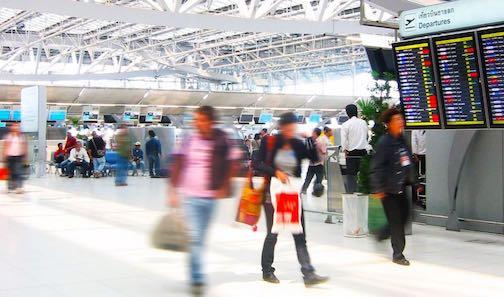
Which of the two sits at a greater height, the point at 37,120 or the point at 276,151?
the point at 37,120

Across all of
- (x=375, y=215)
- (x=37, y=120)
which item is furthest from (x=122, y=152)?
(x=375, y=215)

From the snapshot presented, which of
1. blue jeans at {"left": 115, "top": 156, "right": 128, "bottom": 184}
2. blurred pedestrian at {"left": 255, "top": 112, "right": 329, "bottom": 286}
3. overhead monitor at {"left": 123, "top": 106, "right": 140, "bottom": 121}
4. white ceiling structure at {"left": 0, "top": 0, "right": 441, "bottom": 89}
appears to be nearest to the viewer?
blurred pedestrian at {"left": 255, "top": 112, "right": 329, "bottom": 286}

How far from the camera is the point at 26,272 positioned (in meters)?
6.46

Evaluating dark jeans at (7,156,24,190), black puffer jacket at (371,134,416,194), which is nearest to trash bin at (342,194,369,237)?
black puffer jacket at (371,134,416,194)

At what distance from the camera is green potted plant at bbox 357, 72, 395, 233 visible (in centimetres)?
887

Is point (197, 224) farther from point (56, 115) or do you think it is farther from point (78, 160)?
point (56, 115)

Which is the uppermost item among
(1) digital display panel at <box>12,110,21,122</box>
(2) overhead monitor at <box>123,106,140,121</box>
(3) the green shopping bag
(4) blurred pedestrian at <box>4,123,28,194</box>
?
(2) overhead monitor at <box>123,106,140,121</box>

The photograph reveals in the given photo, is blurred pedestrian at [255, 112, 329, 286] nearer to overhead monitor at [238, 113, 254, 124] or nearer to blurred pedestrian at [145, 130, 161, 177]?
blurred pedestrian at [145, 130, 161, 177]

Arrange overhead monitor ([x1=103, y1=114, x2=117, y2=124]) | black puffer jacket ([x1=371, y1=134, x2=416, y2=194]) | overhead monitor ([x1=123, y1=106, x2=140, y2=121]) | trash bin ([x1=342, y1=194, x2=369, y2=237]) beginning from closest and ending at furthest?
black puffer jacket ([x1=371, y1=134, x2=416, y2=194]), trash bin ([x1=342, y1=194, x2=369, y2=237]), overhead monitor ([x1=103, y1=114, x2=117, y2=124]), overhead monitor ([x1=123, y1=106, x2=140, y2=121])

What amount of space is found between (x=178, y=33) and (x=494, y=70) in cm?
3277

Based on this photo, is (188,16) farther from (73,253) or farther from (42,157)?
(73,253)

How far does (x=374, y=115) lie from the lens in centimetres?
978

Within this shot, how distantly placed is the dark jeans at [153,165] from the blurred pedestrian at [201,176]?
1753 cm

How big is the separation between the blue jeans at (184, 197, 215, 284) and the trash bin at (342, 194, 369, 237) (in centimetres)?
388
